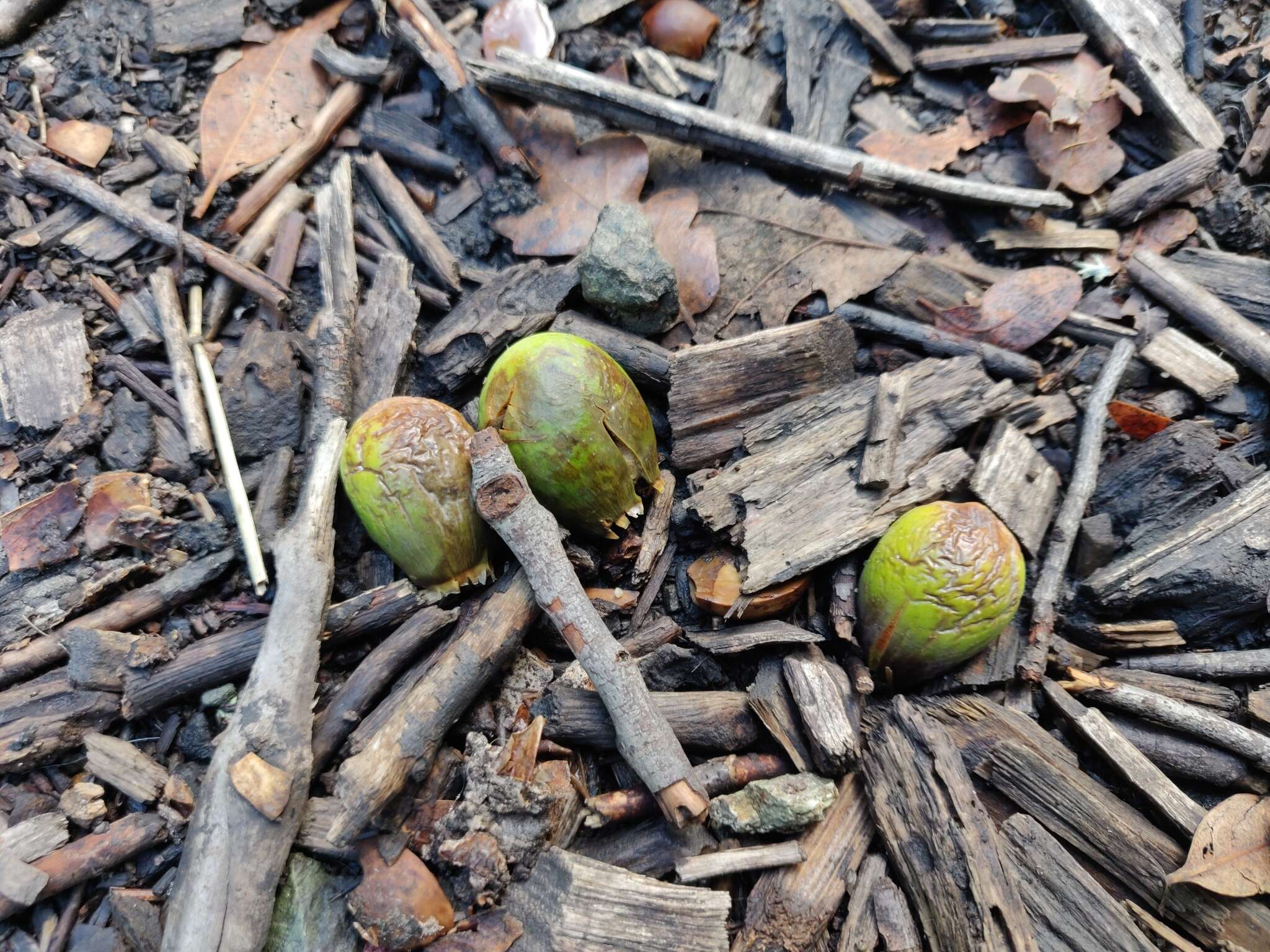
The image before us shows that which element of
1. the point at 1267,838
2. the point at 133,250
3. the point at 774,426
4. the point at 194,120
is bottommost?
the point at 1267,838

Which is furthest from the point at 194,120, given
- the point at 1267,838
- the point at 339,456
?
the point at 1267,838

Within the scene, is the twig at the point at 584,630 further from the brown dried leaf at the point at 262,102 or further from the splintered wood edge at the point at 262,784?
the brown dried leaf at the point at 262,102

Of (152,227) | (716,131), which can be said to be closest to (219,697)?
(152,227)

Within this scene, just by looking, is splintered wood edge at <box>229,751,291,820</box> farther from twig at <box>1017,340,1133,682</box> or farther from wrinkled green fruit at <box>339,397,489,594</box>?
twig at <box>1017,340,1133,682</box>

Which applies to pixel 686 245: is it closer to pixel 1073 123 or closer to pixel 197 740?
pixel 1073 123

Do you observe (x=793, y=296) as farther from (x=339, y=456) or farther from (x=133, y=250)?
(x=133, y=250)

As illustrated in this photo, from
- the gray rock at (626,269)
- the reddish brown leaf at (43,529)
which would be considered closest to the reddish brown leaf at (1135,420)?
the gray rock at (626,269)
